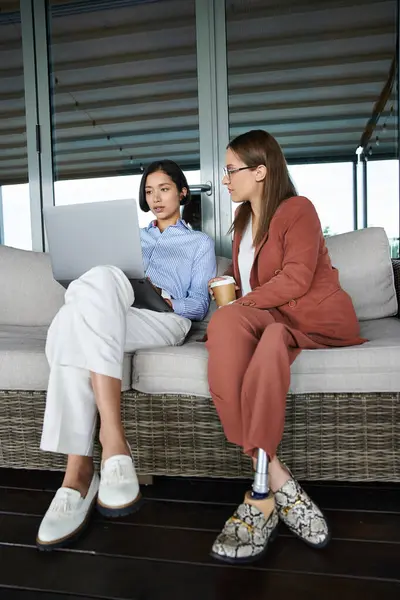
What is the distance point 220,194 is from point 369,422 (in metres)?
1.87

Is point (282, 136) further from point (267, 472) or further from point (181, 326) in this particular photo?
point (267, 472)

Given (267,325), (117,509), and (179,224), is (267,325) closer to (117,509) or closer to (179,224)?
(117,509)

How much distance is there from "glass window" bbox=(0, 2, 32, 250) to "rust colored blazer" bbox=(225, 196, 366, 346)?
7.59ft

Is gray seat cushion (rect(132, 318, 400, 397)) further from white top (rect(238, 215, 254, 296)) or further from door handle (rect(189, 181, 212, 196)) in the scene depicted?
door handle (rect(189, 181, 212, 196))

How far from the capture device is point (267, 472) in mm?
1250

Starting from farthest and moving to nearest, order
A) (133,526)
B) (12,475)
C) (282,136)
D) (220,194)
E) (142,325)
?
(282,136) < (220,194) < (12,475) < (142,325) < (133,526)

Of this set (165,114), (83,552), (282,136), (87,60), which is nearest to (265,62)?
(282,136)

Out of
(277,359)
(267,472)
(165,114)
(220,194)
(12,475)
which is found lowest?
(12,475)

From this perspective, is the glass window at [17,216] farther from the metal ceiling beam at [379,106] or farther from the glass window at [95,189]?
the metal ceiling beam at [379,106]

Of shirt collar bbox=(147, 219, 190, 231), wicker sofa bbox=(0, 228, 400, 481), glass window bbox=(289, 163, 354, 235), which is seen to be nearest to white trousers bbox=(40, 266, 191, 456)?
wicker sofa bbox=(0, 228, 400, 481)

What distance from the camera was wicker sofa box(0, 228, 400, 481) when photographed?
1.48 m

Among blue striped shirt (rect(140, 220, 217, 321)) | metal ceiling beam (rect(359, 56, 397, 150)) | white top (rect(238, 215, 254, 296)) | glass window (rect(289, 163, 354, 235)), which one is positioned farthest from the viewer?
glass window (rect(289, 163, 354, 235))

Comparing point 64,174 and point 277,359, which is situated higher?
point 64,174

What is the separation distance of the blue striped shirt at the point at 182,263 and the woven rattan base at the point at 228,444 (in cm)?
53
